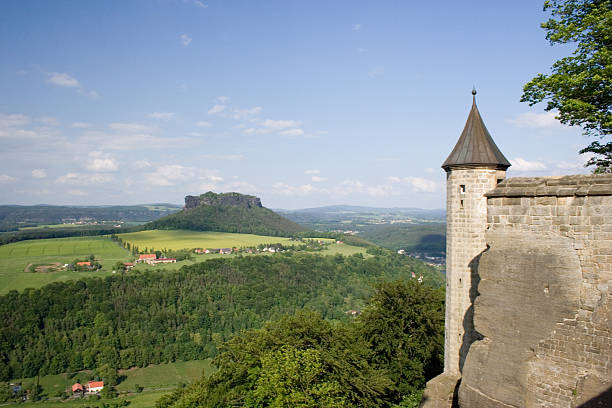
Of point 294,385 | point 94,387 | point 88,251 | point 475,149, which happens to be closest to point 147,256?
point 88,251

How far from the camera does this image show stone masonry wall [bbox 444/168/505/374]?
14.6m

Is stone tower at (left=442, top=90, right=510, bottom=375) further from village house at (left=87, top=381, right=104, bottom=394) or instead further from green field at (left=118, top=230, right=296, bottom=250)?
green field at (left=118, top=230, right=296, bottom=250)

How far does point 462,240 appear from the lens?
1487 cm

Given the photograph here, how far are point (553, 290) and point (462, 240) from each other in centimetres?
358

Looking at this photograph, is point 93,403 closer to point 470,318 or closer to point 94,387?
point 94,387

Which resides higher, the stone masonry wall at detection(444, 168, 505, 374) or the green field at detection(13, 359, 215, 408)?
the stone masonry wall at detection(444, 168, 505, 374)

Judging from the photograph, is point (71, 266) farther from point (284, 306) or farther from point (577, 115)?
point (577, 115)

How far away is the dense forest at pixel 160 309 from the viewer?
86625mm

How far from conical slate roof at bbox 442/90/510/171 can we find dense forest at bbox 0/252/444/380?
6252 cm

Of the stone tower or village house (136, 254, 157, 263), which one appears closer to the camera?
the stone tower

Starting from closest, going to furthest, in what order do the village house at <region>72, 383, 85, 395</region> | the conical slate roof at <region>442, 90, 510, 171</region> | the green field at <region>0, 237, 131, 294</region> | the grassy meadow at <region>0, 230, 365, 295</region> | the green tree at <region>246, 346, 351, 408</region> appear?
the conical slate roof at <region>442, 90, 510, 171</region>, the green tree at <region>246, 346, 351, 408</region>, the village house at <region>72, 383, 85, 395</region>, the green field at <region>0, 237, 131, 294</region>, the grassy meadow at <region>0, 230, 365, 295</region>

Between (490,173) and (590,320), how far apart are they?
564 centimetres

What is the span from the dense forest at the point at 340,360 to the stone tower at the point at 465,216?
264 inches

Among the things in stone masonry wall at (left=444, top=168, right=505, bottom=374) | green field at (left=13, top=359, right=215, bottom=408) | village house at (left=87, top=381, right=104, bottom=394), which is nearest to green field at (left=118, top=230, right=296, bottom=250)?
green field at (left=13, top=359, right=215, bottom=408)
